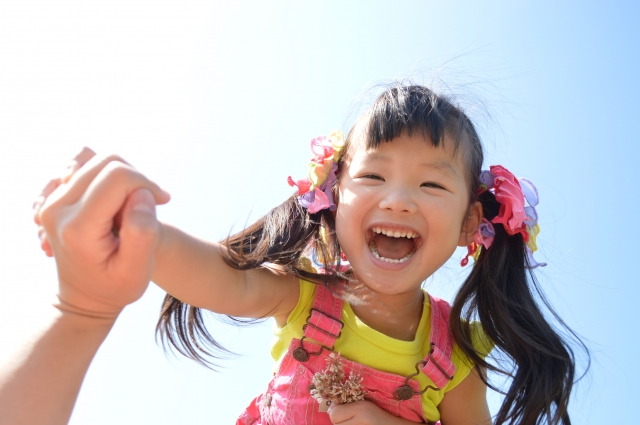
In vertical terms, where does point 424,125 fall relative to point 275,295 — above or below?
above

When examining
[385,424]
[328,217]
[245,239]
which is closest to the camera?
[385,424]

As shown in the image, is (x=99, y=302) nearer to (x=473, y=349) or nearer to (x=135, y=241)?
(x=135, y=241)

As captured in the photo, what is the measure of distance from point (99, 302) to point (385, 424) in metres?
1.20

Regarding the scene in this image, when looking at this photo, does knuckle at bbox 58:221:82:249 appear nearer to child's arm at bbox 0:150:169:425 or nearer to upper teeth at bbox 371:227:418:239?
child's arm at bbox 0:150:169:425

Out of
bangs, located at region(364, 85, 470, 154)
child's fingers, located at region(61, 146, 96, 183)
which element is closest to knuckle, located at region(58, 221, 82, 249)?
child's fingers, located at region(61, 146, 96, 183)

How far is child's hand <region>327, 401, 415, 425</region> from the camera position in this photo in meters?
2.09

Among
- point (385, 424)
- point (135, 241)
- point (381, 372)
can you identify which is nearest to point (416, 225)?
point (381, 372)

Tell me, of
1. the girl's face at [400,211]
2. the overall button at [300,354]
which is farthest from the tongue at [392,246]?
the overall button at [300,354]

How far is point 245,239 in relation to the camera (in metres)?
2.28

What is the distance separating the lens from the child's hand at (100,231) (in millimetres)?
1194

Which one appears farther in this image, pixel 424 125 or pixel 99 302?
pixel 424 125

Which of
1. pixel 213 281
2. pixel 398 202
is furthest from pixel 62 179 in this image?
pixel 398 202

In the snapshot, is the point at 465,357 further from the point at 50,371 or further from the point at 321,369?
the point at 50,371

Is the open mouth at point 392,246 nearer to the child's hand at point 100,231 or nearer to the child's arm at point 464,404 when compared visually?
the child's arm at point 464,404
